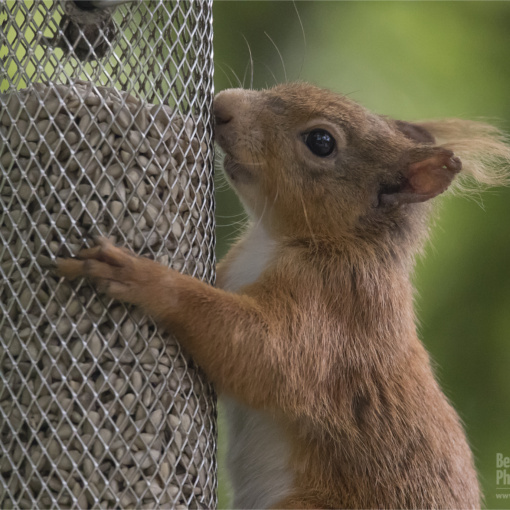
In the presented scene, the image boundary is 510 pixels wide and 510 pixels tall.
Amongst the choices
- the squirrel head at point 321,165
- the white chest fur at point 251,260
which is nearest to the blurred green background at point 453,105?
the white chest fur at point 251,260

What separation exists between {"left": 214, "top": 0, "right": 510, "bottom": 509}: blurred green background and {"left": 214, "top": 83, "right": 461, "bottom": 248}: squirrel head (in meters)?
1.35

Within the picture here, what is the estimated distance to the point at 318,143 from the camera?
3455 millimetres

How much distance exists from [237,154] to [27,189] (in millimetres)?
936

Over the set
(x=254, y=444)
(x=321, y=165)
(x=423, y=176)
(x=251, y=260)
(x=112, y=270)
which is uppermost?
(x=423, y=176)

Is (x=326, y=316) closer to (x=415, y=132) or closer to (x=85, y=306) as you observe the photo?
(x=85, y=306)

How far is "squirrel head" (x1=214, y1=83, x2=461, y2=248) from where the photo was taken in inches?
132

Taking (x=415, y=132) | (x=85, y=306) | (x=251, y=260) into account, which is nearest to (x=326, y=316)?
(x=251, y=260)

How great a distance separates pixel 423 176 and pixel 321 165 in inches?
15.6

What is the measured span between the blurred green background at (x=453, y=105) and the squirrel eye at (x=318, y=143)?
138 centimetres

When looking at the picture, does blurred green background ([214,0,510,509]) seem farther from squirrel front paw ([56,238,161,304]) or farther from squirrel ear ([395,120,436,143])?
squirrel front paw ([56,238,161,304])

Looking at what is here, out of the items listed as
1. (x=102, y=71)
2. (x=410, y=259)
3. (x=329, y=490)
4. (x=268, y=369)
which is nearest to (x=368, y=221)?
(x=410, y=259)

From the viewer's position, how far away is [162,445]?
2.67m

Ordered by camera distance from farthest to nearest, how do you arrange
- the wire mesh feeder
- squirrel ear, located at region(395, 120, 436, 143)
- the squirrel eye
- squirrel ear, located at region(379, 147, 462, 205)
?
squirrel ear, located at region(395, 120, 436, 143), the squirrel eye, squirrel ear, located at region(379, 147, 462, 205), the wire mesh feeder

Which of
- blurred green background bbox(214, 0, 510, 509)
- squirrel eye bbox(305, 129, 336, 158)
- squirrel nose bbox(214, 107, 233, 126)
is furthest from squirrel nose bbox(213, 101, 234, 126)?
blurred green background bbox(214, 0, 510, 509)
